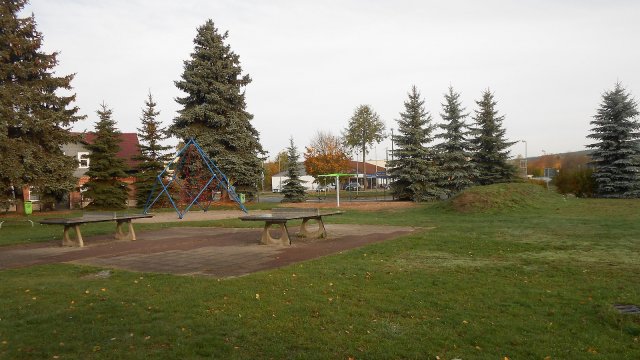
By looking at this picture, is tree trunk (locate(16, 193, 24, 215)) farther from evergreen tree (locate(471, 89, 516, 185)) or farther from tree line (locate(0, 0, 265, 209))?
evergreen tree (locate(471, 89, 516, 185))

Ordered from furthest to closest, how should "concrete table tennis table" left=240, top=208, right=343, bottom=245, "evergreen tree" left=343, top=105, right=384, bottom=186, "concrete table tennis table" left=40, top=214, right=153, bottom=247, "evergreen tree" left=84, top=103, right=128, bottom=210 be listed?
1. "evergreen tree" left=343, top=105, right=384, bottom=186
2. "evergreen tree" left=84, top=103, right=128, bottom=210
3. "concrete table tennis table" left=40, top=214, right=153, bottom=247
4. "concrete table tennis table" left=240, top=208, right=343, bottom=245

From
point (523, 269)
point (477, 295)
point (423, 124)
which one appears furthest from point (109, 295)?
point (423, 124)

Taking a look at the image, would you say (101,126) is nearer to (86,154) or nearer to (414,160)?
(86,154)

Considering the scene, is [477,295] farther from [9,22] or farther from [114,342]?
[9,22]

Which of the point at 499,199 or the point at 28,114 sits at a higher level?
the point at 28,114

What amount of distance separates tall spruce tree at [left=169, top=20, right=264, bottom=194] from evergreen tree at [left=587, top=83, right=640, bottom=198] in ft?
71.9

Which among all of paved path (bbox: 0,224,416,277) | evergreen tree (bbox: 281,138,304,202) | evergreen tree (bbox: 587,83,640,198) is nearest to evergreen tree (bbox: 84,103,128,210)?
evergreen tree (bbox: 281,138,304,202)

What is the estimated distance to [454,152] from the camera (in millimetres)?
33125

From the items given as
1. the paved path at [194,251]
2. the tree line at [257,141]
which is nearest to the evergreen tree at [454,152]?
the tree line at [257,141]

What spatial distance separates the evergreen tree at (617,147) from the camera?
27.1 meters

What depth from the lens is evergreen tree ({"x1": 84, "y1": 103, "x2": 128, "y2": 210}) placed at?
3097 centimetres

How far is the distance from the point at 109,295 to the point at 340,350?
391 cm

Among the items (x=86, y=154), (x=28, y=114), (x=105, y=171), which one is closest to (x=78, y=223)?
(x=28, y=114)

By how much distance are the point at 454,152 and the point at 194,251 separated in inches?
1001
